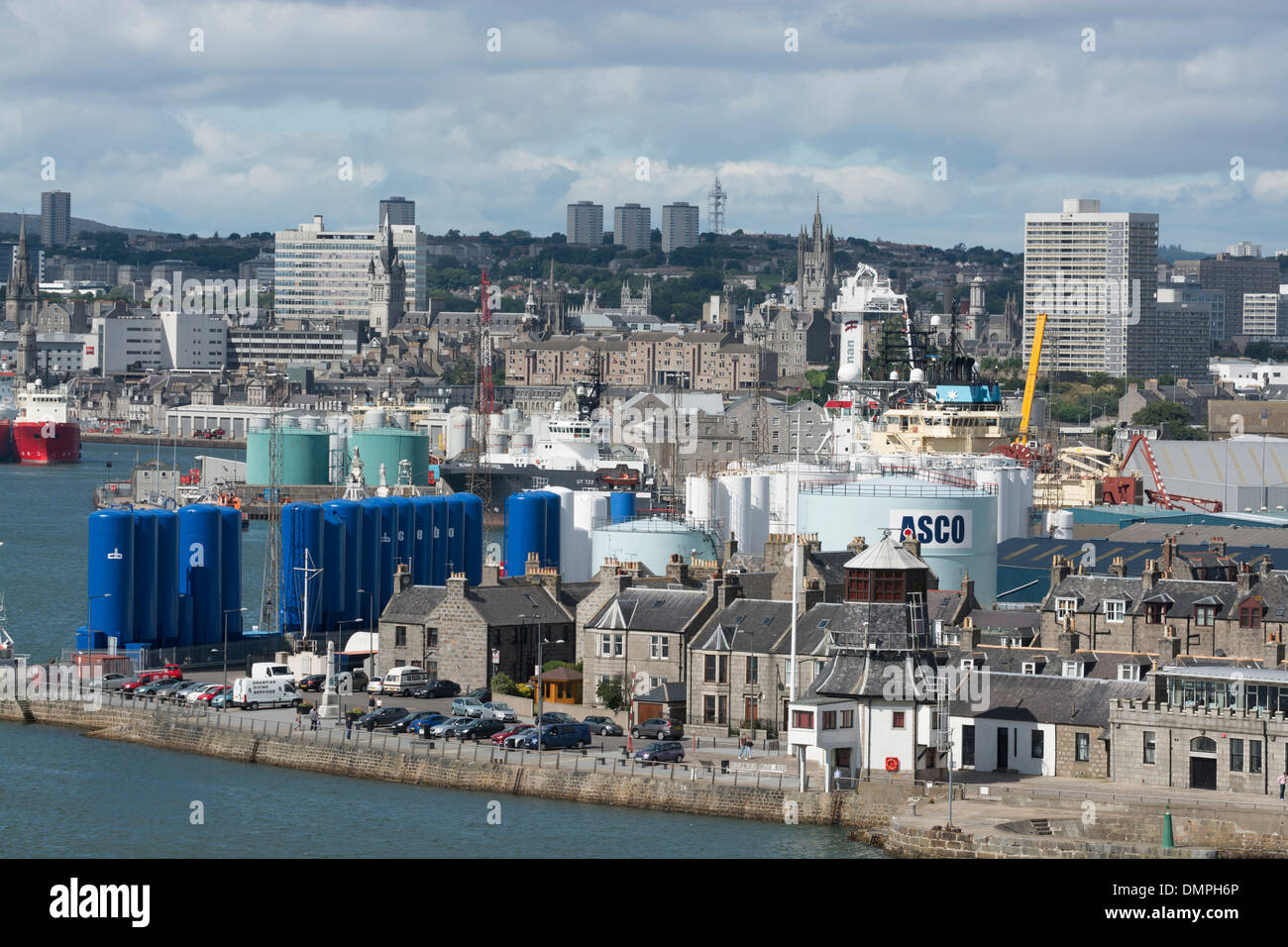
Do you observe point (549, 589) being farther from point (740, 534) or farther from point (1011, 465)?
point (1011, 465)

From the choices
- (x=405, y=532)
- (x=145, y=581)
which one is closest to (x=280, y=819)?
(x=145, y=581)

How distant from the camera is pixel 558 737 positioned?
41500 mm

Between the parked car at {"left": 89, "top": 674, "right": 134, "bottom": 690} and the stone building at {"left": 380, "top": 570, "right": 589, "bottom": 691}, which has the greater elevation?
the stone building at {"left": 380, "top": 570, "right": 589, "bottom": 691}

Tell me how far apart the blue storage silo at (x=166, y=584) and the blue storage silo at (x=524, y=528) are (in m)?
12.0

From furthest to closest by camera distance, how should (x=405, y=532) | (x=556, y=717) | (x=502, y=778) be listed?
1. (x=405, y=532)
2. (x=556, y=717)
3. (x=502, y=778)

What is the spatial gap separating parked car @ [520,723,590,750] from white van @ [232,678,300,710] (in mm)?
7467

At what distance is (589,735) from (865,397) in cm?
4940

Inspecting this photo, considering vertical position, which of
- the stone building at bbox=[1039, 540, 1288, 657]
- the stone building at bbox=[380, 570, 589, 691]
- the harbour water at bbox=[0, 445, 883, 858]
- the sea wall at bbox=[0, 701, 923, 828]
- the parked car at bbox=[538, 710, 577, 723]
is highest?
the stone building at bbox=[1039, 540, 1288, 657]

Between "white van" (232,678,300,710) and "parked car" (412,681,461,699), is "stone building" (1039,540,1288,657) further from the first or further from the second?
"white van" (232,678,300,710)

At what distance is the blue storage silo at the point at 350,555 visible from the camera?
198ft

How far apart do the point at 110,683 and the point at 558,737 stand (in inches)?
496

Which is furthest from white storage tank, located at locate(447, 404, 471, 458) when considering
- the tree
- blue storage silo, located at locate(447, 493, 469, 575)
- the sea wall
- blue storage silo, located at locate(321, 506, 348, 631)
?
the tree

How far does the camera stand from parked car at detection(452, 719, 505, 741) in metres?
42.6

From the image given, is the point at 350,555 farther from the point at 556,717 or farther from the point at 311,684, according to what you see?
the point at 556,717
